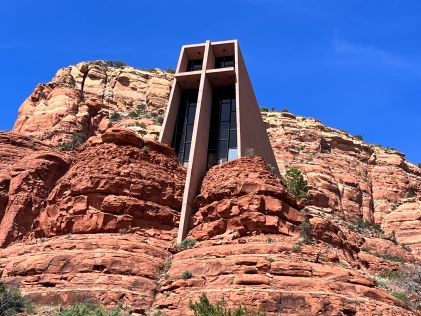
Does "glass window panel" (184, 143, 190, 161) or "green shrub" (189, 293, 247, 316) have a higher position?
"glass window panel" (184, 143, 190, 161)

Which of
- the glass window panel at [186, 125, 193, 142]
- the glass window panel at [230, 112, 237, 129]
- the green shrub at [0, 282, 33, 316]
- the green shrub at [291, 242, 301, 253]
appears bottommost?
the green shrub at [0, 282, 33, 316]

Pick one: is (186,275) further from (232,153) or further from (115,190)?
(232,153)

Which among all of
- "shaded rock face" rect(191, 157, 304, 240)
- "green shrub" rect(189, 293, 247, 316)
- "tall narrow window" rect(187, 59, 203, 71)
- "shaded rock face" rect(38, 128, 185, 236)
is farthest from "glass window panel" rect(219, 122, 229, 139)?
"green shrub" rect(189, 293, 247, 316)

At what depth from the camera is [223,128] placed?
34.8 meters

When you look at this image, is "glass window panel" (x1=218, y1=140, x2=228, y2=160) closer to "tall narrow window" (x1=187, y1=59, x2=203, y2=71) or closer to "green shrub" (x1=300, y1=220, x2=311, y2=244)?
"tall narrow window" (x1=187, y1=59, x2=203, y2=71)

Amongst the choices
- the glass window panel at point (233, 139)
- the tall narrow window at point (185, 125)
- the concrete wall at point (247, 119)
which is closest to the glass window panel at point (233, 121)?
the glass window panel at point (233, 139)

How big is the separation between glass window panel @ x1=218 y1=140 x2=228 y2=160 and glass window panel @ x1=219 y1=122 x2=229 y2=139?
1.27ft

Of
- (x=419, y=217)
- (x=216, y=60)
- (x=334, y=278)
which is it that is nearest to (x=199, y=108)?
(x=216, y=60)

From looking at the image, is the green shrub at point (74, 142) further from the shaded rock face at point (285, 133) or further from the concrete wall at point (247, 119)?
the concrete wall at point (247, 119)

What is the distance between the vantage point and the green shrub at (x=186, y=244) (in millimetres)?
24516

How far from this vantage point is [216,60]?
37219 millimetres

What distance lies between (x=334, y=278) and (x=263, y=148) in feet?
67.3

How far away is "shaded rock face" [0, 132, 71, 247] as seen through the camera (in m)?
33.9

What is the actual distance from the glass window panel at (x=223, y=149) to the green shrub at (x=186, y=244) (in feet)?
30.7
